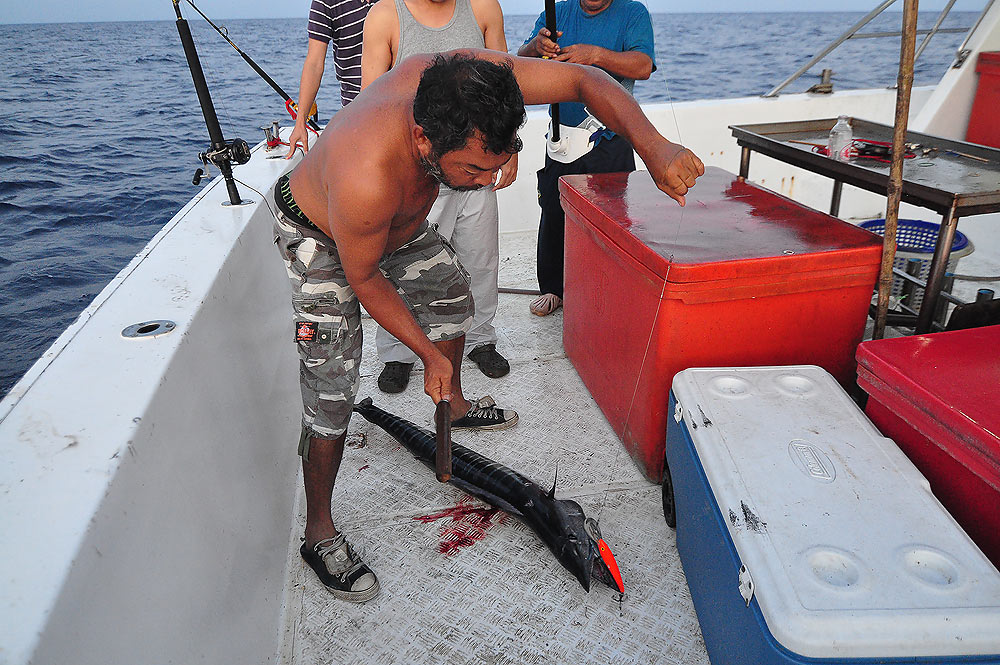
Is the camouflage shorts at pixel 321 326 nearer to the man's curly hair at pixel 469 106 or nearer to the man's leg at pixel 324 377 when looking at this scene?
the man's leg at pixel 324 377

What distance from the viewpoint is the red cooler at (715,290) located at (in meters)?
1.79

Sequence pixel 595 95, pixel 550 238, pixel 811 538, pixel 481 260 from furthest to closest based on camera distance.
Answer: pixel 550 238 → pixel 481 260 → pixel 595 95 → pixel 811 538

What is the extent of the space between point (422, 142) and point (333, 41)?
7.24ft

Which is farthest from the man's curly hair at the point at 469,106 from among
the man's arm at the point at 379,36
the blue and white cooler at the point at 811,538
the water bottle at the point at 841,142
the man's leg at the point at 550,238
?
the man's leg at the point at 550,238

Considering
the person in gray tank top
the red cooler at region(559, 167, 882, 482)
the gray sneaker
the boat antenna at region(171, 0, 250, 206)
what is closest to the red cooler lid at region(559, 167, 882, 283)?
the red cooler at region(559, 167, 882, 482)

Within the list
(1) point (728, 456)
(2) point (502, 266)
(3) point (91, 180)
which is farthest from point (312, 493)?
(3) point (91, 180)

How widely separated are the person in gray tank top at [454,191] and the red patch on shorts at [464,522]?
0.80 metres

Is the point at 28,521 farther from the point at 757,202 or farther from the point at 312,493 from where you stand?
the point at 757,202

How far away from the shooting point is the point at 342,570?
1.78 meters

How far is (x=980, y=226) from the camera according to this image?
3951 mm

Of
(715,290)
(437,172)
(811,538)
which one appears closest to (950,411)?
(811,538)

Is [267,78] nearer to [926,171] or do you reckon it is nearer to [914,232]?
[926,171]

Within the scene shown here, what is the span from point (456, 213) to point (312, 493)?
1.34 metres

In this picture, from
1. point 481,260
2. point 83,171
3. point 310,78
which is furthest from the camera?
point 83,171
